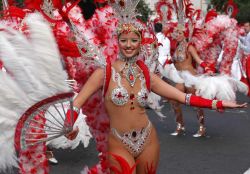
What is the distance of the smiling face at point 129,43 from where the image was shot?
4.16m

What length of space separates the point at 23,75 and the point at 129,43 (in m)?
1.10

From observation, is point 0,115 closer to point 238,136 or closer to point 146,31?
point 146,31

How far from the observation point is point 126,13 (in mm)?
4258

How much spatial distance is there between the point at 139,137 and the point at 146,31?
0.97 metres

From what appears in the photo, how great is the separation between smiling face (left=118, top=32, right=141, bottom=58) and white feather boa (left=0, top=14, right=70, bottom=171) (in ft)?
2.69

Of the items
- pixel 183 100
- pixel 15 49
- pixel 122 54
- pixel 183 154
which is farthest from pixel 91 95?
pixel 183 154

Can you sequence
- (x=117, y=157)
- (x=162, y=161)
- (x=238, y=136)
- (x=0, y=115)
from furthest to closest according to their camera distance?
(x=238, y=136)
(x=162, y=161)
(x=117, y=157)
(x=0, y=115)

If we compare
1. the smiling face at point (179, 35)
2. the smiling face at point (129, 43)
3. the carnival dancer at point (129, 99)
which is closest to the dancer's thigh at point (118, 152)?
the carnival dancer at point (129, 99)

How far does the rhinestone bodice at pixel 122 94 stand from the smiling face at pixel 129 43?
0.54 ft

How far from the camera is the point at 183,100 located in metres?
4.16

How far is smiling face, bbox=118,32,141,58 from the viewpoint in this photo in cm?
416

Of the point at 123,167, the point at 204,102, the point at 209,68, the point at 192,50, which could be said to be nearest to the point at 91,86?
the point at 123,167

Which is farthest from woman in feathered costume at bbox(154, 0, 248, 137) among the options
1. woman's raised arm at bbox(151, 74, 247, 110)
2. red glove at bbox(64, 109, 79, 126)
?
red glove at bbox(64, 109, 79, 126)

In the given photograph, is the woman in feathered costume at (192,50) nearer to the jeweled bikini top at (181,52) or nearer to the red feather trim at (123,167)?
the jeweled bikini top at (181,52)
